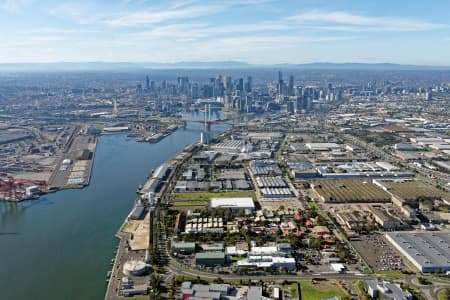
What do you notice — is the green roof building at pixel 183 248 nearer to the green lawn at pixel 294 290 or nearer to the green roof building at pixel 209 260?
the green roof building at pixel 209 260

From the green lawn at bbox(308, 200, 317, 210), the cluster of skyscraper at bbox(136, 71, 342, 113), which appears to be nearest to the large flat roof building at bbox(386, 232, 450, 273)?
the green lawn at bbox(308, 200, 317, 210)

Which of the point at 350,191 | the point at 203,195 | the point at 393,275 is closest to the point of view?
the point at 393,275

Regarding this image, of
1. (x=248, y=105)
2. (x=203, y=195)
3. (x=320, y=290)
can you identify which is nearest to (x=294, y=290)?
(x=320, y=290)

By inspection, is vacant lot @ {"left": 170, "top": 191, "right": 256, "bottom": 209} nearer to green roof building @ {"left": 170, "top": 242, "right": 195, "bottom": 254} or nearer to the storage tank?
green roof building @ {"left": 170, "top": 242, "right": 195, "bottom": 254}

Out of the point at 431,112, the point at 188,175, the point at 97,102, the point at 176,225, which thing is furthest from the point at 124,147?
the point at 431,112

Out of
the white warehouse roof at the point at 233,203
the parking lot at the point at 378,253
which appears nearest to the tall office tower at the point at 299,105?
the white warehouse roof at the point at 233,203

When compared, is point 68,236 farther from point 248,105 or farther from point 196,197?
point 248,105
